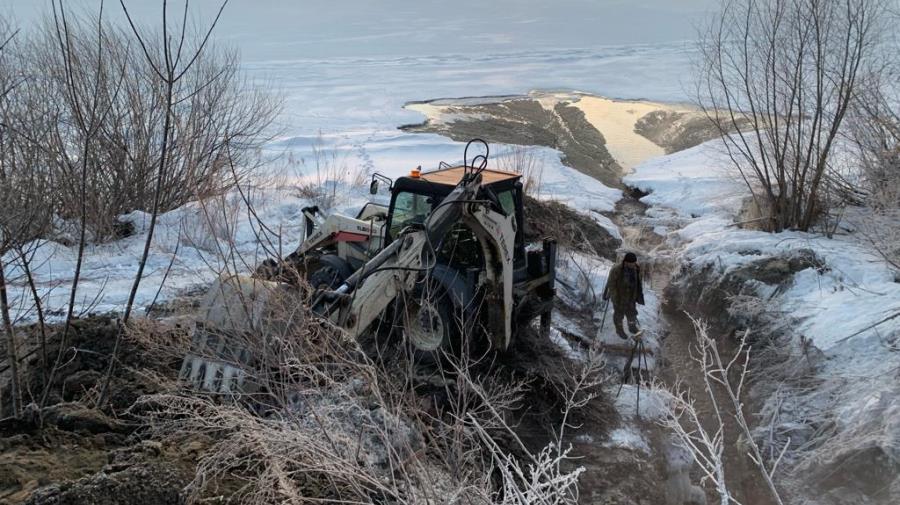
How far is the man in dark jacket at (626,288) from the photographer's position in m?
8.79

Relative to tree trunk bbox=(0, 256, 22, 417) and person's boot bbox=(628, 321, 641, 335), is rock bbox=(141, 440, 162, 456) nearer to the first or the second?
tree trunk bbox=(0, 256, 22, 417)

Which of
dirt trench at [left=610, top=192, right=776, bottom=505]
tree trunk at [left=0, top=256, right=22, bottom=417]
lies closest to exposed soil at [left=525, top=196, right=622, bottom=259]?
dirt trench at [left=610, top=192, right=776, bottom=505]

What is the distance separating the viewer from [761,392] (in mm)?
8617

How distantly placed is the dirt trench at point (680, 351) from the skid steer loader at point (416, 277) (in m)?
1.82

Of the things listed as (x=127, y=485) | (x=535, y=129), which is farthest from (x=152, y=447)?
(x=535, y=129)

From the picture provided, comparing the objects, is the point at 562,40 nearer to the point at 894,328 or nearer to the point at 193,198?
the point at 193,198

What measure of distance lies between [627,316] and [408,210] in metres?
3.10

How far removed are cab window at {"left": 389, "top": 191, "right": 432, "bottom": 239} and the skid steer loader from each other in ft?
0.04

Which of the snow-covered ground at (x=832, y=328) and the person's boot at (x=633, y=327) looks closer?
the snow-covered ground at (x=832, y=328)

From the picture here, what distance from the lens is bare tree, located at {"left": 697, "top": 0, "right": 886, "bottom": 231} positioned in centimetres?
1162

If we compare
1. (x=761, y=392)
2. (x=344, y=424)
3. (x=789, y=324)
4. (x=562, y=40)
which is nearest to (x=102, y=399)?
(x=344, y=424)

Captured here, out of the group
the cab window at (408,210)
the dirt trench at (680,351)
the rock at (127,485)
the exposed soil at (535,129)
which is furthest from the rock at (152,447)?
the exposed soil at (535,129)

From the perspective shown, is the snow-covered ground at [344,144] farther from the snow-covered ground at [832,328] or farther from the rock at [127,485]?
the snow-covered ground at [832,328]

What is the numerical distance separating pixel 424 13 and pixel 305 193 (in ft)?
126
